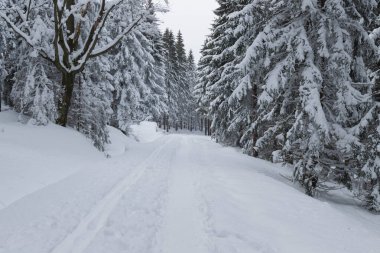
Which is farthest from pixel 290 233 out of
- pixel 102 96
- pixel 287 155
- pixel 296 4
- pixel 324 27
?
pixel 102 96

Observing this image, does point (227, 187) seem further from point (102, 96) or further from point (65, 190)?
point (102, 96)

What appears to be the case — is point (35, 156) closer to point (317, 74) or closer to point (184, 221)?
point (184, 221)

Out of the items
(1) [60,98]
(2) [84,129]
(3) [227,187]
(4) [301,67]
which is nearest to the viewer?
(3) [227,187]

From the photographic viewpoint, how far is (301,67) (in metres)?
11.6

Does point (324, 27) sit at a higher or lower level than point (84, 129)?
higher

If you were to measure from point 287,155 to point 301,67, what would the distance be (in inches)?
132

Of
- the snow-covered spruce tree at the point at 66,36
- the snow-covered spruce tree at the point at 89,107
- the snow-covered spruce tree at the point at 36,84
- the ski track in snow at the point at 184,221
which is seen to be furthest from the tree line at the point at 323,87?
the snow-covered spruce tree at the point at 36,84

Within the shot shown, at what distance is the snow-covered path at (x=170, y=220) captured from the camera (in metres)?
4.98

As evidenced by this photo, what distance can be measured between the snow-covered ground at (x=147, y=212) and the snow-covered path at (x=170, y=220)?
0.02 metres

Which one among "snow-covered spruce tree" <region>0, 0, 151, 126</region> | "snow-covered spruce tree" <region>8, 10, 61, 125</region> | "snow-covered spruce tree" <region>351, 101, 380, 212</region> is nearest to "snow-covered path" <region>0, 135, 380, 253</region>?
"snow-covered spruce tree" <region>351, 101, 380, 212</region>

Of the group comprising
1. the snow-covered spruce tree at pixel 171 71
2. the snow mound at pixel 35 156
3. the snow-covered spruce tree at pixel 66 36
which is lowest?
the snow mound at pixel 35 156

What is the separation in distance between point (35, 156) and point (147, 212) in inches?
199

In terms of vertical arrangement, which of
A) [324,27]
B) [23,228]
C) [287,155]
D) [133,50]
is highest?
[133,50]

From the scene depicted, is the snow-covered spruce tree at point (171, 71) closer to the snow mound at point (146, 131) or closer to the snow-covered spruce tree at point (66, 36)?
the snow mound at point (146, 131)
